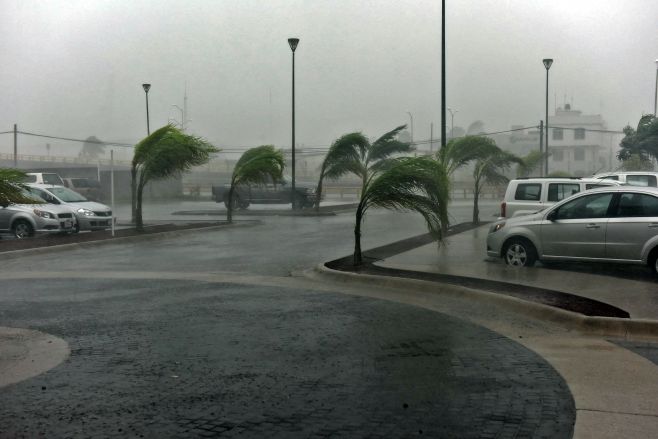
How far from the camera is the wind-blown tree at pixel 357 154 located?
3347 cm

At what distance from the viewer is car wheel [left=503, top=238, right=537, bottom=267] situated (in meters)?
13.7

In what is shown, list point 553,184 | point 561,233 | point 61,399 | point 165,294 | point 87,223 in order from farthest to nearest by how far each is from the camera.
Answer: point 87,223 → point 553,184 → point 561,233 → point 165,294 → point 61,399

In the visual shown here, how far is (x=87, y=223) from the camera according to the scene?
2250cm


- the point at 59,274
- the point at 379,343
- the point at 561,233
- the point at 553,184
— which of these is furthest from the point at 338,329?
the point at 553,184

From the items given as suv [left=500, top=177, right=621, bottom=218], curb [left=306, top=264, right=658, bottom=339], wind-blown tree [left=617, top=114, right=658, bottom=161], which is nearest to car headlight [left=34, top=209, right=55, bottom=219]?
curb [left=306, top=264, right=658, bottom=339]

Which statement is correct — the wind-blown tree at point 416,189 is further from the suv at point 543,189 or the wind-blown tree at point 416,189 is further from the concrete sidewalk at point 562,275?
the suv at point 543,189

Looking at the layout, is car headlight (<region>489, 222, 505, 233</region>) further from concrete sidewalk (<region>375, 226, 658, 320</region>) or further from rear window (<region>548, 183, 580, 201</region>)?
rear window (<region>548, 183, 580, 201</region>)

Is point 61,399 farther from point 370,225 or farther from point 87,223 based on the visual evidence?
point 370,225

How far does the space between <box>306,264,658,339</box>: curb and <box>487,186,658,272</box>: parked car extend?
2816 millimetres

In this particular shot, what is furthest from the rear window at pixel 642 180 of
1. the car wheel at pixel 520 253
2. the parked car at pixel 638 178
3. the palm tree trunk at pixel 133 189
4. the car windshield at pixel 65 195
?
the car windshield at pixel 65 195

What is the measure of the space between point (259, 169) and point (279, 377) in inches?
851

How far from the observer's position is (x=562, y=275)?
12648mm

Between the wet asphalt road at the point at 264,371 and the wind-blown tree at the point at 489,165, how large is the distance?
16340 mm

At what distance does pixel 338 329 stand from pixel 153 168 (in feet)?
50.8
